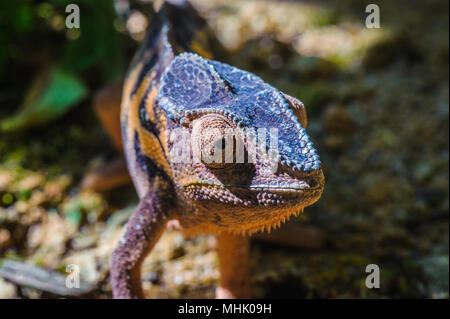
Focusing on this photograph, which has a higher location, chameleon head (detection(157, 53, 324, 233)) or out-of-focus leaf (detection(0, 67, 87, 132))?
out-of-focus leaf (detection(0, 67, 87, 132))

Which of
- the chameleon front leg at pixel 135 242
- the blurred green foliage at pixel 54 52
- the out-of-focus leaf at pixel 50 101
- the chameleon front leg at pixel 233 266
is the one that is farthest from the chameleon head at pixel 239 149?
the blurred green foliage at pixel 54 52

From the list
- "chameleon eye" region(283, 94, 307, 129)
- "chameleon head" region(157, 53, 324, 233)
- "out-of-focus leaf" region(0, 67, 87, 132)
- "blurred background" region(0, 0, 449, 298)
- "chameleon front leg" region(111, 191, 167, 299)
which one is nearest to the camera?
"chameleon head" region(157, 53, 324, 233)

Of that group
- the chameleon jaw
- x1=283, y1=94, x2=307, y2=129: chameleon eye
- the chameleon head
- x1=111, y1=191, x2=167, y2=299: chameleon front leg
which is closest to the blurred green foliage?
x1=111, y1=191, x2=167, y2=299: chameleon front leg

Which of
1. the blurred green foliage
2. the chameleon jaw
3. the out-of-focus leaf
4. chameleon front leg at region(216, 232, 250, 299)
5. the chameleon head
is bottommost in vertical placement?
chameleon front leg at region(216, 232, 250, 299)

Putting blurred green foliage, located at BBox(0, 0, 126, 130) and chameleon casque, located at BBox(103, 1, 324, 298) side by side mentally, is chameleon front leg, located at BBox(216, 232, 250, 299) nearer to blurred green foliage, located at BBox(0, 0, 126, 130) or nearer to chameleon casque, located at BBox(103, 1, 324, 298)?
chameleon casque, located at BBox(103, 1, 324, 298)

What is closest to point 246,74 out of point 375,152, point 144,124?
point 144,124

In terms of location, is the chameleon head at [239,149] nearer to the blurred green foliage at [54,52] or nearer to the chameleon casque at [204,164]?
the chameleon casque at [204,164]
